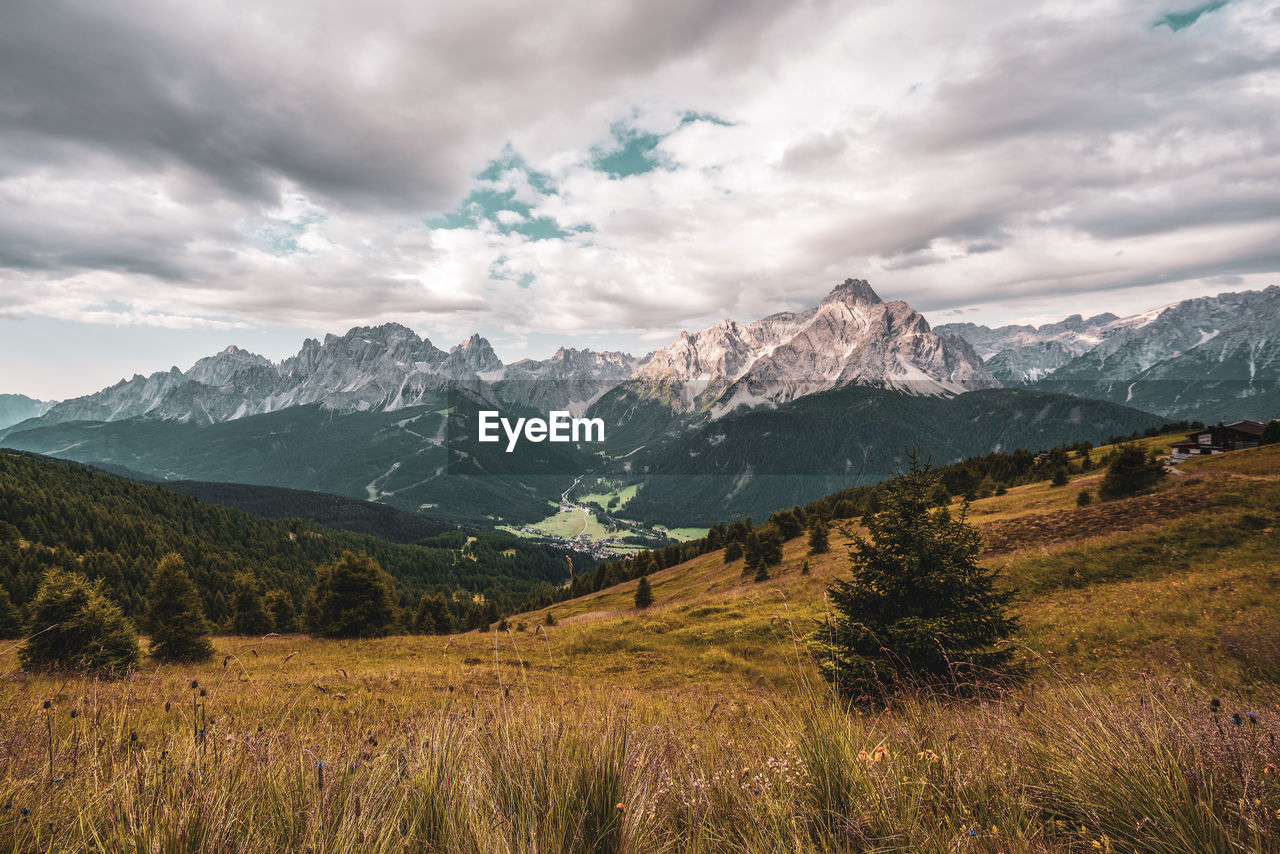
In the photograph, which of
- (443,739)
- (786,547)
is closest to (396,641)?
(443,739)

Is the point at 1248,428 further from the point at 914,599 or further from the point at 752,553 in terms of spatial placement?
the point at 914,599

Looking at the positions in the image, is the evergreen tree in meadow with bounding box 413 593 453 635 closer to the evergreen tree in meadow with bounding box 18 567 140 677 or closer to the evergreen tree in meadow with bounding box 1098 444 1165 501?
the evergreen tree in meadow with bounding box 18 567 140 677

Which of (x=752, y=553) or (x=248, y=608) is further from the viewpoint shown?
(x=752, y=553)

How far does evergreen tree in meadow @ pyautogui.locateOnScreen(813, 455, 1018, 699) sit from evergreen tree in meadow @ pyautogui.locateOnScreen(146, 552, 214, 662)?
29.3 meters

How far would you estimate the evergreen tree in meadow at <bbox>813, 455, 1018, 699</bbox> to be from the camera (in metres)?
10.6

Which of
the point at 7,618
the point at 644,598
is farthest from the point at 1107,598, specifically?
the point at 7,618

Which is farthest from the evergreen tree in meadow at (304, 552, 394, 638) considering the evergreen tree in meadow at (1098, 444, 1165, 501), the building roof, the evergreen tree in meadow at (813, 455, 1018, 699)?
the building roof

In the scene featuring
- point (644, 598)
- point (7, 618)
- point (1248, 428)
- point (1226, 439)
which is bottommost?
point (644, 598)

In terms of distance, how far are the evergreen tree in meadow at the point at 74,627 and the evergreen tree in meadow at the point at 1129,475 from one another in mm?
63216

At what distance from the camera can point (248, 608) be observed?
1563 inches

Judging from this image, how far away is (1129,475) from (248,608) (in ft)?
243

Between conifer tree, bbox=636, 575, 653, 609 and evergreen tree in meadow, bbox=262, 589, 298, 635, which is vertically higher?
evergreen tree in meadow, bbox=262, 589, 298, 635

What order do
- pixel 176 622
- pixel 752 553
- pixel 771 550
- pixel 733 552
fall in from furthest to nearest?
1. pixel 733 552
2. pixel 752 553
3. pixel 771 550
4. pixel 176 622

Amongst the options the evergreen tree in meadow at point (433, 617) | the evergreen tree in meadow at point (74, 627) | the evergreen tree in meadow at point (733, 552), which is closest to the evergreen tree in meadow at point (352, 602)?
the evergreen tree in meadow at point (433, 617)
